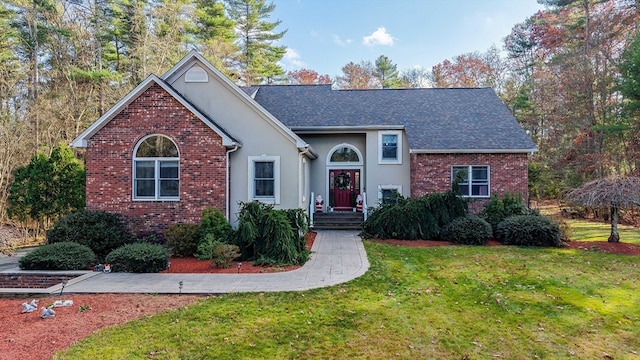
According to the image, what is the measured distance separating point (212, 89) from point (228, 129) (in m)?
1.61

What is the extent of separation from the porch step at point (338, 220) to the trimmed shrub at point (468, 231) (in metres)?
4.00

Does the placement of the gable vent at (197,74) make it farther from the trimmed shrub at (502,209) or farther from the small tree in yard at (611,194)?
the small tree in yard at (611,194)

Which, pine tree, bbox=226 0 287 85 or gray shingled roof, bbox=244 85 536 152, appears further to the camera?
pine tree, bbox=226 0 287 85

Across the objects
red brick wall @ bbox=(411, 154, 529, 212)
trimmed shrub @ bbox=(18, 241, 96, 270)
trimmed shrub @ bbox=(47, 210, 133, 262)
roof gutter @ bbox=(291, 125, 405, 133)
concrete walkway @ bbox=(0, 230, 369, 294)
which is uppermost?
roof gutter @ bbox=(291, 125, 405, 133)

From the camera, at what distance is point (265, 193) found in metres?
12.2

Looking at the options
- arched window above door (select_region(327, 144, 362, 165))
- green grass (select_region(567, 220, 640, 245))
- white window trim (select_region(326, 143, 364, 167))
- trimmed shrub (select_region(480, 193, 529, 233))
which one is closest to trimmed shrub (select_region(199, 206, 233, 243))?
white window trim (select_region(326, 143, 364, 167))

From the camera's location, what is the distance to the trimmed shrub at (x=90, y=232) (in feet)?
32.1

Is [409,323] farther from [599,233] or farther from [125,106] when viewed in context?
[599,233]

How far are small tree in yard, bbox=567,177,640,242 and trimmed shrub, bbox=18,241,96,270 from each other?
15.3m

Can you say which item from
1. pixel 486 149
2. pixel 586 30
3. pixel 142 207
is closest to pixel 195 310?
pixel 142 207

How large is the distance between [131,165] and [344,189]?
31.3 ft

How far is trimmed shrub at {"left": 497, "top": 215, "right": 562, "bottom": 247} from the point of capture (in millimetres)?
11586

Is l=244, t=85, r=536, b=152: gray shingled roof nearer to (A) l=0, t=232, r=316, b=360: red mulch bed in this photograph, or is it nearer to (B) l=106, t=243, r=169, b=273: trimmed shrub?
(B) l=106, t=243, r=169, b=273: trimmed shrub

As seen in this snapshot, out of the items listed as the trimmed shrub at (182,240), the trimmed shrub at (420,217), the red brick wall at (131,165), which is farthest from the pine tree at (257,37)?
the trimmed shrub at (182,240)
